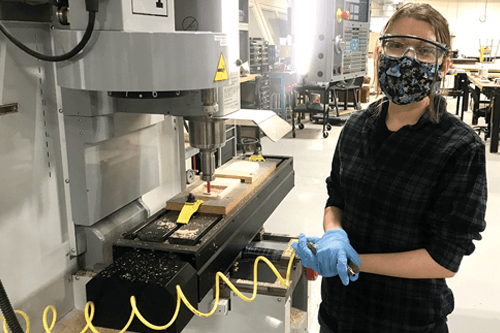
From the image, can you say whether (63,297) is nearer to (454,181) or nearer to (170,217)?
(170,217)

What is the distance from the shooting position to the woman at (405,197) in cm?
97

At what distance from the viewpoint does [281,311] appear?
135 cm

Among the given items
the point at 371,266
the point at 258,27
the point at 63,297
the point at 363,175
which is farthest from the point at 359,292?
the point at 258,27

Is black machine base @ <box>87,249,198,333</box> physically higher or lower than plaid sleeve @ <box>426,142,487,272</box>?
lower

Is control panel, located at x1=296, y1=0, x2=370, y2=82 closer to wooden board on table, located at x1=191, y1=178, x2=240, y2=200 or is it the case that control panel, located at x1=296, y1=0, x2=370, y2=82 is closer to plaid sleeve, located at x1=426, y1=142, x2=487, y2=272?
wooden board on table, located at x1=191, y1=178, x2=240, y2=200

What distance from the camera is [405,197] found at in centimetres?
103

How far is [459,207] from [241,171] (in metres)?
0.95

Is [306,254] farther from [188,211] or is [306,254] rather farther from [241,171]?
[241,171]

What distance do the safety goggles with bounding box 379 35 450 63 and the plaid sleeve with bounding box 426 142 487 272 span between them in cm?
24

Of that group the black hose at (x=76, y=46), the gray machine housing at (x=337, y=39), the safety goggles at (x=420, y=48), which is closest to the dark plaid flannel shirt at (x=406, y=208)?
the safety goggles at (x=420, y=48)

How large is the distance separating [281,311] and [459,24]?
13617 millimetres

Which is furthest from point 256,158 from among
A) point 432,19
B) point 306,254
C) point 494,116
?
point 494,116

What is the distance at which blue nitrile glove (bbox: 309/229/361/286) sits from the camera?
0.99 m

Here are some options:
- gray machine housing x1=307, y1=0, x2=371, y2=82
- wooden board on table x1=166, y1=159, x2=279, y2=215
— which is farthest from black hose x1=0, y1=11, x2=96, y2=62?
gray machine housing x1=307, y1=0, x2=371, y2=82
